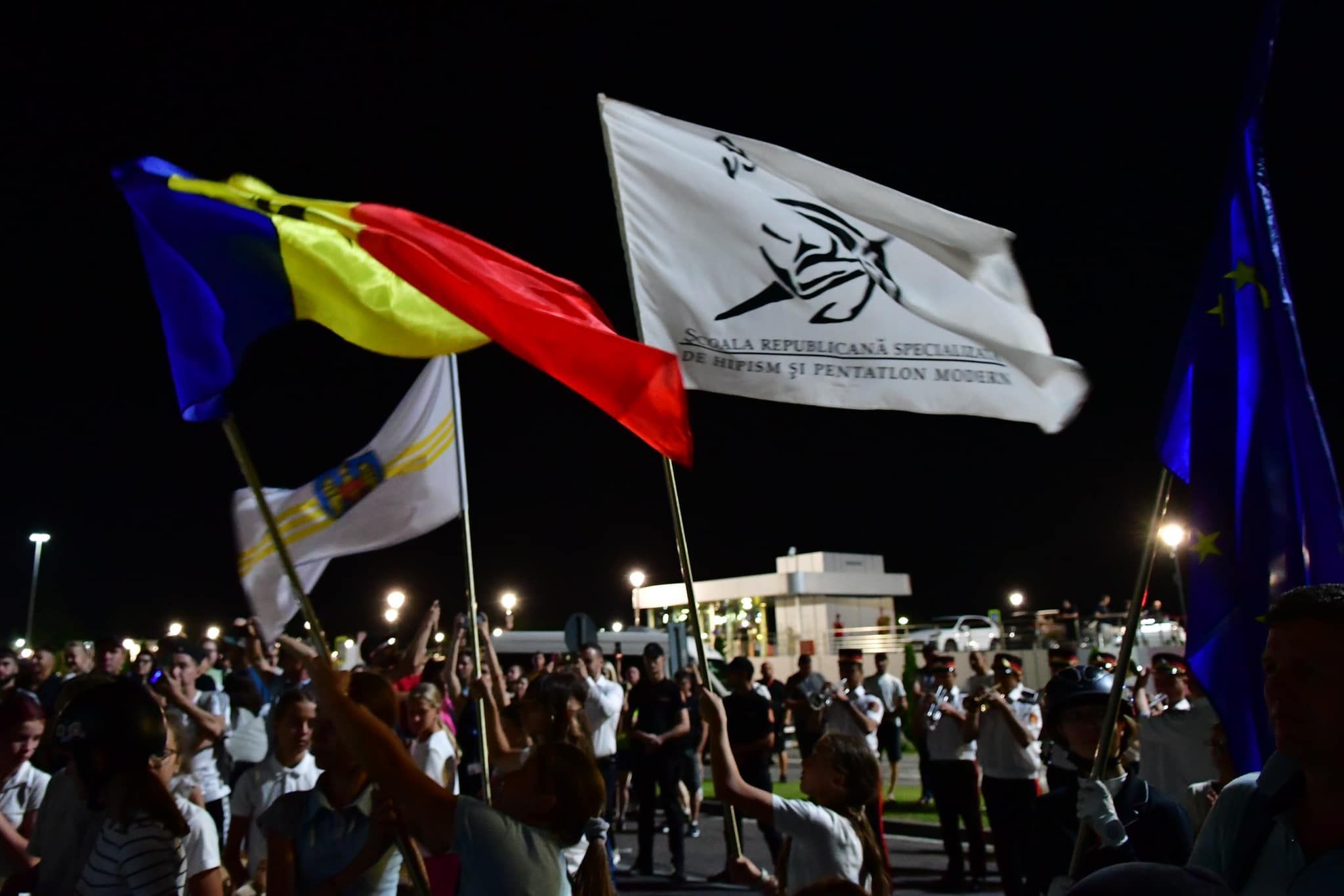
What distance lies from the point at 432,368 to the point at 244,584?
1553 millimetres

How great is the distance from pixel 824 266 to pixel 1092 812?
8.49 feet

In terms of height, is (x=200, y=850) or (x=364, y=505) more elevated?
(x=364, y=505)

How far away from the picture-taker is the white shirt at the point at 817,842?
12.8 feet

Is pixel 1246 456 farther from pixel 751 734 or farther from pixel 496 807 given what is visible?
pixel 751 734

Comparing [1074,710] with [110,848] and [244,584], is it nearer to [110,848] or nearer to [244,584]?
[110,848]

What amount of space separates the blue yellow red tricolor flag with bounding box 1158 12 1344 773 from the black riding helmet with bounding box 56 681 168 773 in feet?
11.1

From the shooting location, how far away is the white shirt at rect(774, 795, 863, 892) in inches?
153

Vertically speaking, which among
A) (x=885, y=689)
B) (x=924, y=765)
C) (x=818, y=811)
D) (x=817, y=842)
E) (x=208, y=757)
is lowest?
(x=924, y=765)

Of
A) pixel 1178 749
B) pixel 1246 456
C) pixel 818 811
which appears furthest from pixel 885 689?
pixel 1246 456

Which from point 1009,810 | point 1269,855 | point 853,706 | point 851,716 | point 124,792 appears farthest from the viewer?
point 851,716

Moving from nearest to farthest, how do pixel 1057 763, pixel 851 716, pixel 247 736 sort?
pixel 1057 763
pixel 247 736
pixel 851 716

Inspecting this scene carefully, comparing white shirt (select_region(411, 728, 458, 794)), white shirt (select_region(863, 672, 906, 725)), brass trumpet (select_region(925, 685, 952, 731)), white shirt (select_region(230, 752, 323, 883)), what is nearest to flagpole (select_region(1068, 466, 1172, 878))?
white shirt (select_region(230, 752, 323, 883))

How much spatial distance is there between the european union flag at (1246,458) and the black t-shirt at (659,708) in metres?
8.35

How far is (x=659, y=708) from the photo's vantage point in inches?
457
